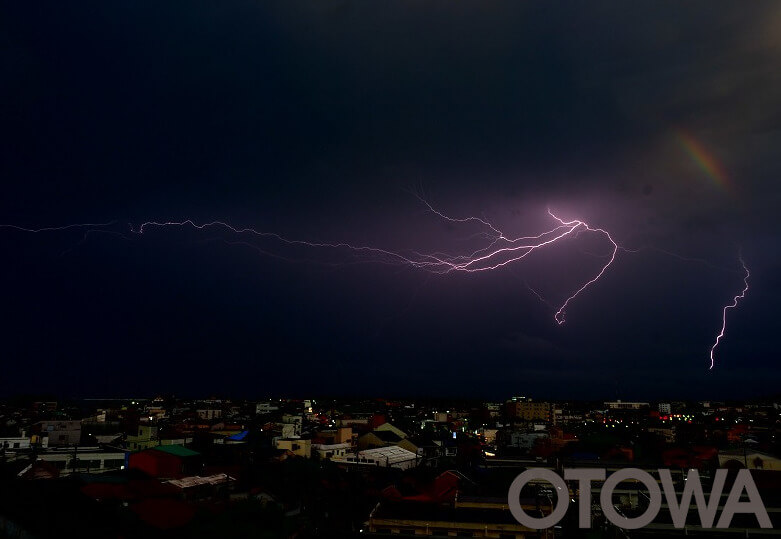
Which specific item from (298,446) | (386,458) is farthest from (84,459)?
(386,458)

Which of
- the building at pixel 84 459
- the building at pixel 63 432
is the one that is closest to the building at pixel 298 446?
the building at pixel 84 459

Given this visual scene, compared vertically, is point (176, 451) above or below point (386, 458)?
above

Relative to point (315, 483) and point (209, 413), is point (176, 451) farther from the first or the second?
point (209, 413)

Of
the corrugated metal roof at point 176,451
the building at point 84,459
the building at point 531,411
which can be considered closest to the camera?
the building at point 84,459

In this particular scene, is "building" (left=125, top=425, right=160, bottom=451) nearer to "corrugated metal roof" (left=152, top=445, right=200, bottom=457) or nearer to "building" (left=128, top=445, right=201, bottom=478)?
"corrugated metal roof" (left=152, top=445, right=200, bottom=457)

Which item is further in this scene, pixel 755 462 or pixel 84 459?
pixel 755 462

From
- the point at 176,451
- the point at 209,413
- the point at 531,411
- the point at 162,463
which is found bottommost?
the point at 531,411

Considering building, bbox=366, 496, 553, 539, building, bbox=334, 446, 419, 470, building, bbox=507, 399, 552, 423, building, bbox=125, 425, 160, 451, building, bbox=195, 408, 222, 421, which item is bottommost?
building, bbox=507, 399, 552, 423

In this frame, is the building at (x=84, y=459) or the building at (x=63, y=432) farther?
the building at (x=63, y=432)

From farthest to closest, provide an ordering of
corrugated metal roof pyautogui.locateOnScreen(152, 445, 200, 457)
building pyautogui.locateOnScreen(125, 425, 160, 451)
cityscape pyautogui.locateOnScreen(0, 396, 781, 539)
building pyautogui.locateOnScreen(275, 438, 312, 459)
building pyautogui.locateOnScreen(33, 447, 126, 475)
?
building pyautogui.locateOnScreen(275, 438, 312, 459) < building pyautogui.locateOnScreen(125, 425, 160, 451) < corrugated metal roof pyautogui.locateOnScreen(152, 445, 200, 457) < building pyautogui.locateOnScreen(33, 447, 126, 475) < cityscape pyautogui.locateOnScreen(0, 396, 781, 539)

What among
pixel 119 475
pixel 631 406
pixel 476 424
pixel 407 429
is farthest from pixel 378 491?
pixel 631 406

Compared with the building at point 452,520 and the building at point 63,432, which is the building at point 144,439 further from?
the building at point 452,520

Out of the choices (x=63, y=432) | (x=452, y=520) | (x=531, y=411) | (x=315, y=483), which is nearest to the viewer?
(x=452, y=520)

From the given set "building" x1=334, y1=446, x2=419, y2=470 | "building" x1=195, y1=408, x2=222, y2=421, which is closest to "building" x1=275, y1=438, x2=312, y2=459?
"building" x1=334, y1=446, x2=419, y2=470
